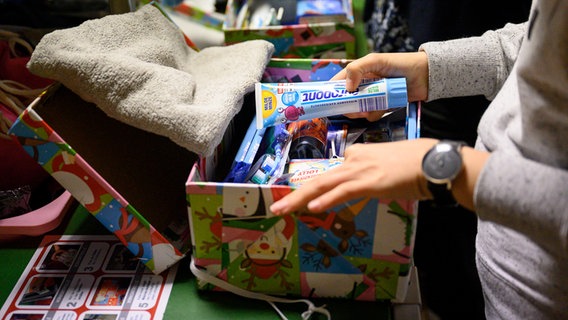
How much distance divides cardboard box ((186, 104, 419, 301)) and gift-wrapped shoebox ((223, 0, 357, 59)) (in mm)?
438

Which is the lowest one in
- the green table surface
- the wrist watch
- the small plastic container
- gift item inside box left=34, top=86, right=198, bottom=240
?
the green table surface

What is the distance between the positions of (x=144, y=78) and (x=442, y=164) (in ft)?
1.33

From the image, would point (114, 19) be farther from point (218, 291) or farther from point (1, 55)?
point (218, 291)

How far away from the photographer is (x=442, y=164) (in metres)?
0.53

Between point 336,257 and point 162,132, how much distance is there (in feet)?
0.91

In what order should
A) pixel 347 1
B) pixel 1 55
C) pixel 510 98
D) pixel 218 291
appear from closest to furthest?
pixel 510 98 < pixel 218 291 < pixel 1 55 < pixel 347 1

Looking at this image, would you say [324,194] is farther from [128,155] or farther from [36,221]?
[36,221]

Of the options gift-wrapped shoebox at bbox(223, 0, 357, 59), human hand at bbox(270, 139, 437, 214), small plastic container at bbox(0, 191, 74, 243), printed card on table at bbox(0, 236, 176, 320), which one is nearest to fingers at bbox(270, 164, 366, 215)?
human hand at bbox(270, 139, 437, 214)

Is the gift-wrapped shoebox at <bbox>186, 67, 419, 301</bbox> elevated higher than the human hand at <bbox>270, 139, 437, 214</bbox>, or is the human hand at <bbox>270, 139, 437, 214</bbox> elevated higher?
the human hand at <bbox>270, 139, 437, 214</bbox>

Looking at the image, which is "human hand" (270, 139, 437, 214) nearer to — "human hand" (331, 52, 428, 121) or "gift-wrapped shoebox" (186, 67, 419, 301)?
"gift-wrapped shoebox" (186, 67, 419, 301)

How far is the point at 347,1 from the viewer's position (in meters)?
1.20

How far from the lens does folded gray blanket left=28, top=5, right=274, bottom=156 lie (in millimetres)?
656

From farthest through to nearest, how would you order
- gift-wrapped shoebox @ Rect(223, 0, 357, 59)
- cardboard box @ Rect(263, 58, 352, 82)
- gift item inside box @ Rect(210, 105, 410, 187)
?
gift-wrapped shoebox @ Rect(223, 0, 357, 59) → cardboard box @ Rect(263, 58, 352, 82) → gift item inside box @ Rect(210, 105, 410, 187)

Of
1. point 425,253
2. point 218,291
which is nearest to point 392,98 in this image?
point 218,291
